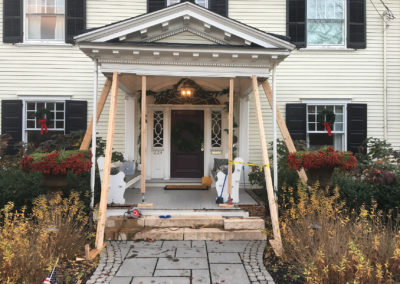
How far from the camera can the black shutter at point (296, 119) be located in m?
7.70

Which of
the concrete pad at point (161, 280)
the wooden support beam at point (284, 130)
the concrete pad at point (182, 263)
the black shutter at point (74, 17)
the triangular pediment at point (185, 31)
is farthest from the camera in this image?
the black shutter at point (74, 17)

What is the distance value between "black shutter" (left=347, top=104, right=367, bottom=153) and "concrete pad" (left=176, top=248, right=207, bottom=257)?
573 cm

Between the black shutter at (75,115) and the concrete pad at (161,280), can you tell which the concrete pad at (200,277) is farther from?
the black shutter at (75,115)

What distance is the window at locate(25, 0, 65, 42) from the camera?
7.68 m

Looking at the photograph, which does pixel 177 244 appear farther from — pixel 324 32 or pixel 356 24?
pixel 356 24

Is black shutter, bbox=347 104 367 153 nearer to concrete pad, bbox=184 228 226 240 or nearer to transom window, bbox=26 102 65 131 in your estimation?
concrete pad, bbox=184 228 226 240

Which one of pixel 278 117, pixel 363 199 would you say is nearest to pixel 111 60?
pixel 278 117

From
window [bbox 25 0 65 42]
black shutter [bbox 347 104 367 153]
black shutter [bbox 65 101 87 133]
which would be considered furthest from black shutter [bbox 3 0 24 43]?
black shutter [bbox 347 104 367 153]

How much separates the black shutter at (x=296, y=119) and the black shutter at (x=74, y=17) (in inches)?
251

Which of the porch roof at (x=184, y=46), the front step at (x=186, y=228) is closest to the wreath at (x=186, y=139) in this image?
the porch roof at (x=184, y=46)

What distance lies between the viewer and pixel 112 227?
4812 mm

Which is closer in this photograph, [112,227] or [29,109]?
[112,227]

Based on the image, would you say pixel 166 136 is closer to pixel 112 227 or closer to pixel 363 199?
pixel 112 227

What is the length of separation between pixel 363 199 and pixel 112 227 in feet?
15.4
